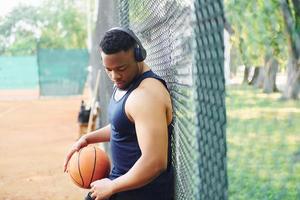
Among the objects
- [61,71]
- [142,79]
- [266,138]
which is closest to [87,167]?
[142,79]

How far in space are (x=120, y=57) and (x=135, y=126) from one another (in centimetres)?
37

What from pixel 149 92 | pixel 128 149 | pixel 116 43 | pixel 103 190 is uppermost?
pixel 116 43

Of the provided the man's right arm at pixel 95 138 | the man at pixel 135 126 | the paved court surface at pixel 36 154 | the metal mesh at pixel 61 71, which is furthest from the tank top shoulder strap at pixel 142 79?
the metal mesh at pixel 61 71

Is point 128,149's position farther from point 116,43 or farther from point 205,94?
point 205,94

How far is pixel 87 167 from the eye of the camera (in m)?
3.42

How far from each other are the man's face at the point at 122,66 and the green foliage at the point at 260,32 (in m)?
1.28

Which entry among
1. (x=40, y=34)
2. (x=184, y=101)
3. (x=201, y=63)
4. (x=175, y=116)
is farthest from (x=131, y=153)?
(x=40, y=34)

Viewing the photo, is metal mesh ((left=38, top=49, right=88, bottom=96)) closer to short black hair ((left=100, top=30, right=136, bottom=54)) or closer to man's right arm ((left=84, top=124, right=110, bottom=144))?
man's right arm ((left=84, top=124, right=110, bottom=144))

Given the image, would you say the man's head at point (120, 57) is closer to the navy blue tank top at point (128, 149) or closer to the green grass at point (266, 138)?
the navy blue tank top at point (128, 149)

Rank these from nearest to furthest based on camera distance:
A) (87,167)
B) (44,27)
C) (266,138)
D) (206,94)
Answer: (266,138) → (206,94) → (87,167) → (44,27)

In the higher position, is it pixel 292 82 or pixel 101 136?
pixel 292 82

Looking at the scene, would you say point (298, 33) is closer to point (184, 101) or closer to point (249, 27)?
point (249, 27)

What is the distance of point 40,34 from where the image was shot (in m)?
63.1

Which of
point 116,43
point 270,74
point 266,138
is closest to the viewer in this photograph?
point 270,74
